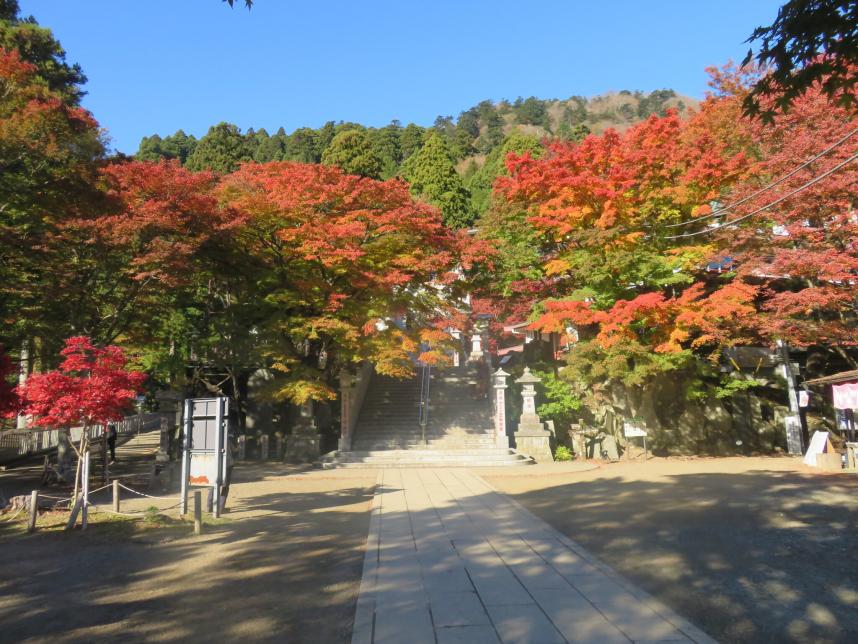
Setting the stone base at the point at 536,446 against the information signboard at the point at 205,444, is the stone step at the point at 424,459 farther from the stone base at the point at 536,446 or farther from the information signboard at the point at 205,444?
the information signboard at the point at 205,444

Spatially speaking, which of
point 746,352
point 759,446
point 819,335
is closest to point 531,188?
point 819,335

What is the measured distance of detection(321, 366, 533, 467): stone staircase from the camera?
16.9 metres

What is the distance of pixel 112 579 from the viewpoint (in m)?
5.74

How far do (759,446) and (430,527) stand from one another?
1849 cm

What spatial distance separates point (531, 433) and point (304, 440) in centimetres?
763

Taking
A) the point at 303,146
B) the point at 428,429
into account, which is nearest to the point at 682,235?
the point at 428,429

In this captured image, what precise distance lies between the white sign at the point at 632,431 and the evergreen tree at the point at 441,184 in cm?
2116

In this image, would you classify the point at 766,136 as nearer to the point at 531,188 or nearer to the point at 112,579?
the point at 531,188

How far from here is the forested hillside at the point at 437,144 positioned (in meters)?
38.3

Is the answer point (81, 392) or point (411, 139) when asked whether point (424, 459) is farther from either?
point (411, 139)

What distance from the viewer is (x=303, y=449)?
18266 mm

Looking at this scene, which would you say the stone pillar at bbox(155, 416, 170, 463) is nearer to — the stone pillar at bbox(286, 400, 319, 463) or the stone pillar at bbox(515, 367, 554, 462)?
the stone pillar at bbox(286, 400, 319, 463)

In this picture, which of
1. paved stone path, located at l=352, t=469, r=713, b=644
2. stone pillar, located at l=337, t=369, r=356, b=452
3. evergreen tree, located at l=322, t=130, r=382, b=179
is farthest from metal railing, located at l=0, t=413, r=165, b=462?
evergreen tree, located at l=322, t=130, r=382, b=179

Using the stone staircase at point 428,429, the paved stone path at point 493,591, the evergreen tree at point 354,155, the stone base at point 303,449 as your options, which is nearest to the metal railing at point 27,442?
the stone base at point 303,449
